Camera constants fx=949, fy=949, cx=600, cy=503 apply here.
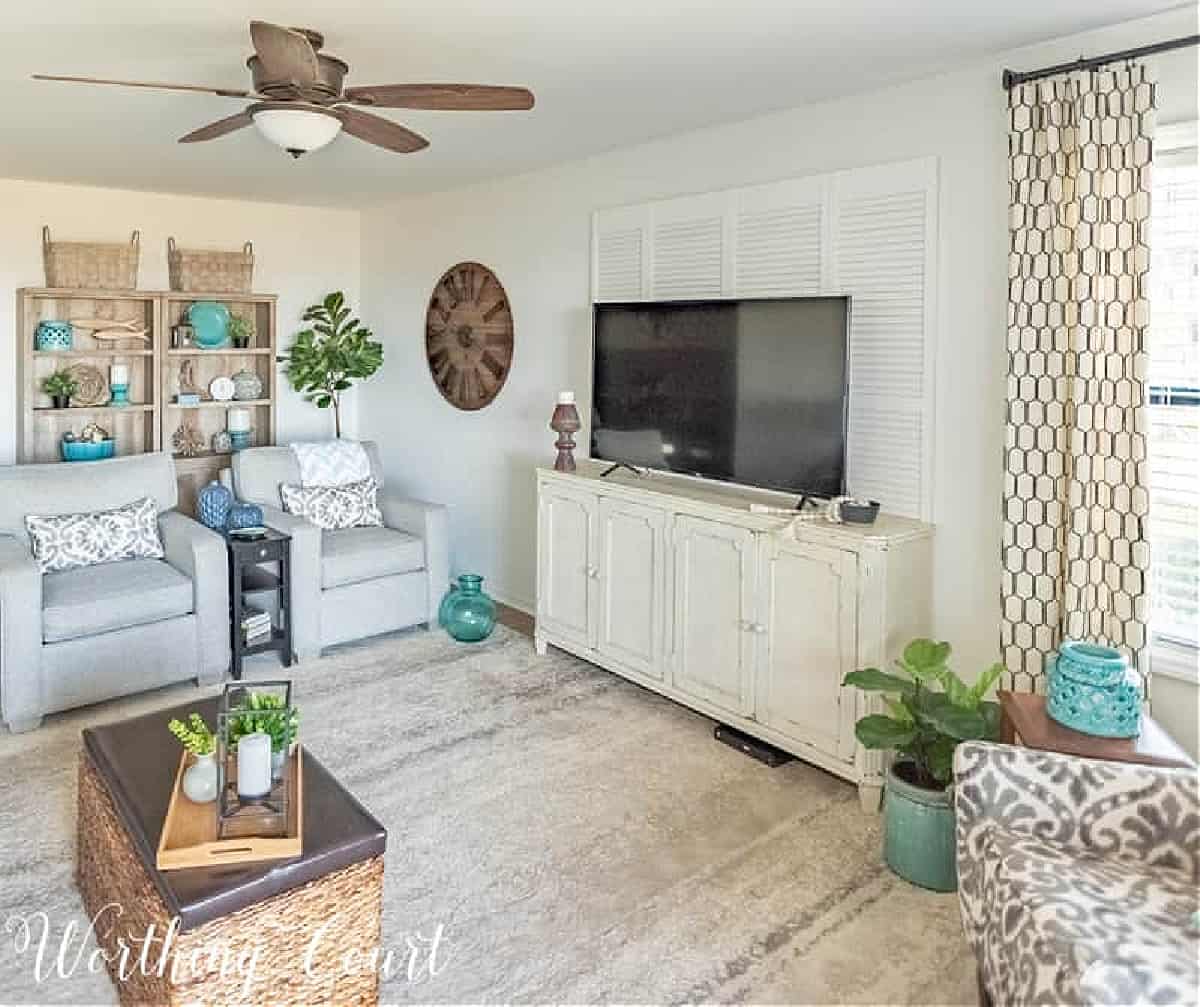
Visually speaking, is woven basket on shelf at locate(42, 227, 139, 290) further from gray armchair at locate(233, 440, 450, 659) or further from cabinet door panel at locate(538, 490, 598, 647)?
cabinet door panel at locate(538, 490, 598, 647)

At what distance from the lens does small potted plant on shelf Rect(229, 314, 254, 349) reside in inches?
225

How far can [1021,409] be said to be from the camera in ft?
9.32

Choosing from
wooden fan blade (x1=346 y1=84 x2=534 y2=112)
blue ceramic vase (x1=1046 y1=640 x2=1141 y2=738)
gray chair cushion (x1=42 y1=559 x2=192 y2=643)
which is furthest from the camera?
gray chair cushion (x1=42 y1=559 x2=192 y2=643)

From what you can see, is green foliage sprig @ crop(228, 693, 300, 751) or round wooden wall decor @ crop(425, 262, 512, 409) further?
round wooden wall decor @ crop(425, 262, 512, 409)

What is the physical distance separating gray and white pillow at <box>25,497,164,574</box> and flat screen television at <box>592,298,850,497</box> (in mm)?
2091

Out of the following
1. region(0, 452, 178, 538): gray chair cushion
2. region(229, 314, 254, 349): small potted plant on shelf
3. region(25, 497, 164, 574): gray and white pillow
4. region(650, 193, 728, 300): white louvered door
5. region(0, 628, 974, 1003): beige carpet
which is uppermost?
region(650, 193, 728, 300): white louvered door

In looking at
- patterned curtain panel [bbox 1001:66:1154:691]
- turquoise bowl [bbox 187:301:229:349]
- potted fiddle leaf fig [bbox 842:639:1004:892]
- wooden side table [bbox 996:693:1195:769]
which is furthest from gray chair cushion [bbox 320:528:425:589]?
wooden side table [bbox 996:693:1195:769]

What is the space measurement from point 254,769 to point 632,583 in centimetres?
213

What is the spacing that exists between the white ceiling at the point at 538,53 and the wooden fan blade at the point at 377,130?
0.23 meters

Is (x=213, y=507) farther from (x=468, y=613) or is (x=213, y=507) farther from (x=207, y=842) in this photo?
(x=207, y=842)

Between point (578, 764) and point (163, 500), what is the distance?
2552 millimetres

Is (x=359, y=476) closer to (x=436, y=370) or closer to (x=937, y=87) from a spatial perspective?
(x=436, y=370)

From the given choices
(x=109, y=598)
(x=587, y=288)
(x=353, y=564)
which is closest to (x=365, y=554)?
(x=353, y=564)

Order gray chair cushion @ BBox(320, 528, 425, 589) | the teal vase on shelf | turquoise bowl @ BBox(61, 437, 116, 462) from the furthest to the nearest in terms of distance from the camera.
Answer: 1. turquoise bowl @ BBox(61, 437, 116, 462)
2. the teal vase on shelf
3. gray chair cushion @ BBox(320, 528, 425, 589)
